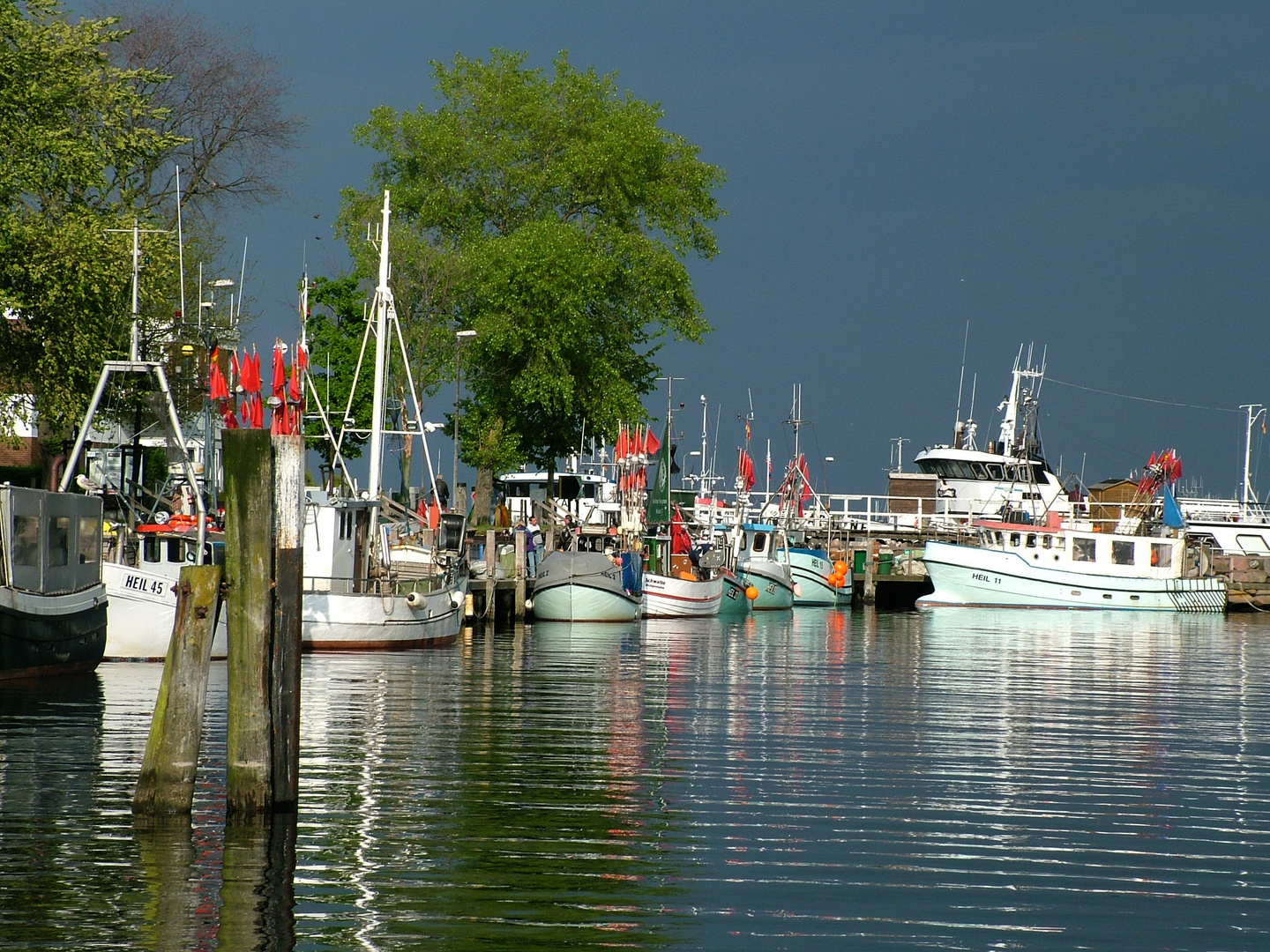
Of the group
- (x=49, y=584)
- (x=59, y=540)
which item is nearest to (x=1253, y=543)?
(x=59, y=540)

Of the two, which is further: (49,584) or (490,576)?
(490,576)

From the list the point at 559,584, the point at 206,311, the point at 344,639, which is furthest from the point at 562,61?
the point at 344,639

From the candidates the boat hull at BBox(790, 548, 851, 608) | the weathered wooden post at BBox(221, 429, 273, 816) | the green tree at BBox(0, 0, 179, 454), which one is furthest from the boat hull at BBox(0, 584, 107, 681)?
the boat hull at BBox(790, 548, 851, 608)

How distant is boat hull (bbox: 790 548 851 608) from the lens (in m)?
66.2

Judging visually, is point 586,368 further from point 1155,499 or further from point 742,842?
point 742,842

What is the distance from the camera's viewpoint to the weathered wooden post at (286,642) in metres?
12.3

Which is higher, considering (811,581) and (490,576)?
(490,576)

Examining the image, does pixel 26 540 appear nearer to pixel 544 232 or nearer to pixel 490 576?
pixel 490 576

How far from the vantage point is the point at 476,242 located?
55188mm

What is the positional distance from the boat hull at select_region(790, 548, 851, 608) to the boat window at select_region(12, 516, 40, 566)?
45.4 metres

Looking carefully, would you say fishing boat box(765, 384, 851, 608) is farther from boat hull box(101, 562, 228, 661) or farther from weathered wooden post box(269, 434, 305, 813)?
weathered wooden post box(269, 434, 305, 813)

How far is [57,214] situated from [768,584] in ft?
113

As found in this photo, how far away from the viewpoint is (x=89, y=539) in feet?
80.3

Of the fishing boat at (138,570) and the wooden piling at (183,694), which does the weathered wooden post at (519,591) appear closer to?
the fishing boat at (138,570)
